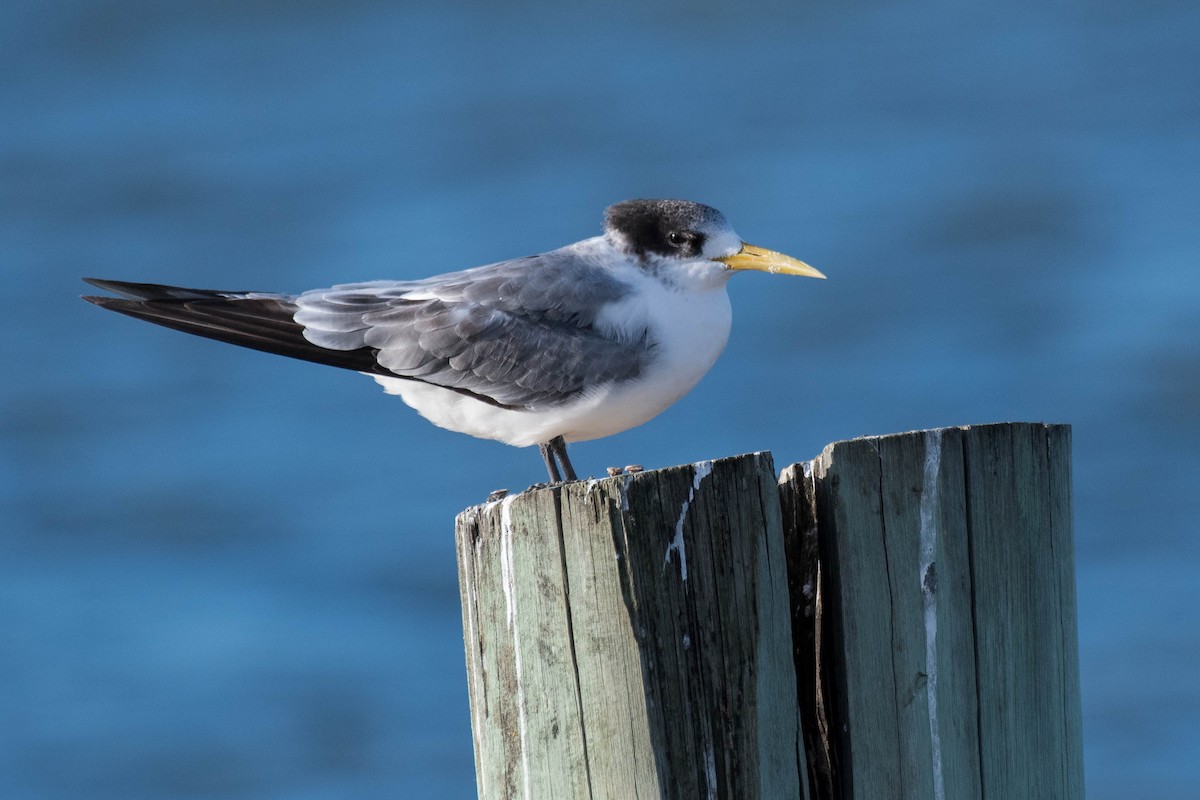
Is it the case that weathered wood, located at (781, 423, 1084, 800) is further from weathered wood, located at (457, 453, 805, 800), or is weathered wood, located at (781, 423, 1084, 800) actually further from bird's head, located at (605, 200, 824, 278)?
bird's head, located at (605, 200, 824, 278)

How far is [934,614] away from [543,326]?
2.80 meters

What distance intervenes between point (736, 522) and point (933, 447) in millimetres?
528

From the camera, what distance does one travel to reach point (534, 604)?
364cm

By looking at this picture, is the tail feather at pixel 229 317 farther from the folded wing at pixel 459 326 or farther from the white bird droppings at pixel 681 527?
the white bird droppings at pixel 681 527

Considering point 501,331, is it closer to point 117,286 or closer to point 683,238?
point 683,238

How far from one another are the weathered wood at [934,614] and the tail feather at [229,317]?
9.80 ft

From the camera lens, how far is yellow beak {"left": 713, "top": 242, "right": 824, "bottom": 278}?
19.3ft

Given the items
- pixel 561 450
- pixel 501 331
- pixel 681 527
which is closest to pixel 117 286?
pixel 501 331

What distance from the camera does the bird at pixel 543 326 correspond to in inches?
229

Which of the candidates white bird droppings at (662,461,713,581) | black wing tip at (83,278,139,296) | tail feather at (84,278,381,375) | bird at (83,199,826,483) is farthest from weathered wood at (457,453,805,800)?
black wing tip at (83,278,139,296)

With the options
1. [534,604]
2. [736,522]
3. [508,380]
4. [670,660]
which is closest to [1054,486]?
[736,522]

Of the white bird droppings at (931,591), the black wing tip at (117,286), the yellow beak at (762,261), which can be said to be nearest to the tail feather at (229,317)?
the black wing tip at (117,286)

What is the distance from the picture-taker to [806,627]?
360cm

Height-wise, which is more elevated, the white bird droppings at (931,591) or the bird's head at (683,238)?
the bird's head at (683,238)
